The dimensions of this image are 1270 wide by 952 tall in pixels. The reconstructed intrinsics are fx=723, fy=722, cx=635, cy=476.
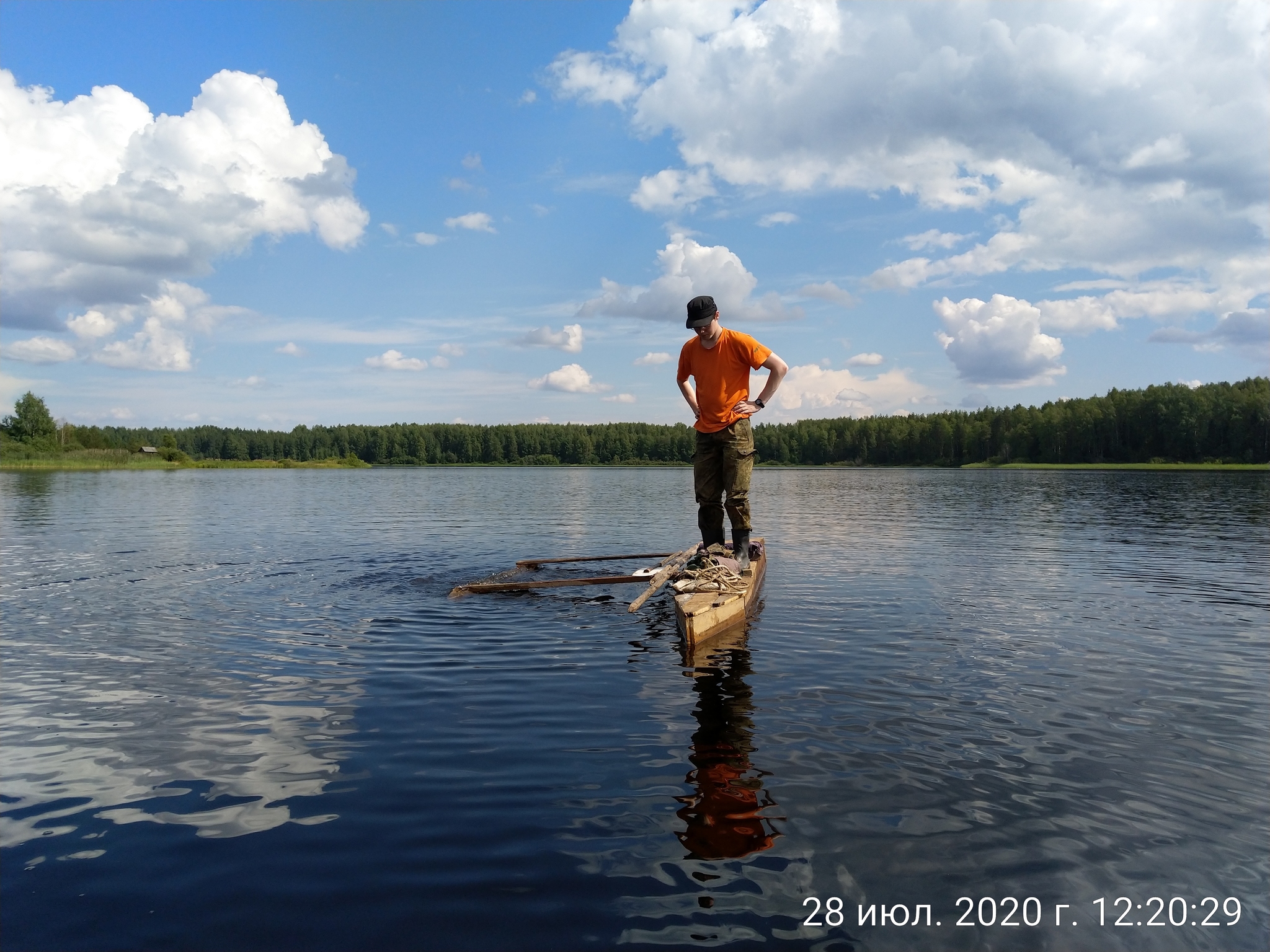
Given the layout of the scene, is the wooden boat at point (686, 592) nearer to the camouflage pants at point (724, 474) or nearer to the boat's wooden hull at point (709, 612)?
the boat's wooden hull at point (709, 612)

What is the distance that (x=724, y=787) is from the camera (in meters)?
5.79

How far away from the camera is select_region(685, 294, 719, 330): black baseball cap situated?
1148 cm

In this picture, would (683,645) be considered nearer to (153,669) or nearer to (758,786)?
(758,786)

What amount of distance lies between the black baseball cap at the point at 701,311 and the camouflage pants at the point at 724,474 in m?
1.86

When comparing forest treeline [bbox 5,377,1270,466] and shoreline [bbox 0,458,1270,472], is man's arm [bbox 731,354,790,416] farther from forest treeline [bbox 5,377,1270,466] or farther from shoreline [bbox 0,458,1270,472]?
forest treeline [bbox 5,377,1270,466]

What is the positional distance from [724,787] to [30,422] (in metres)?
142

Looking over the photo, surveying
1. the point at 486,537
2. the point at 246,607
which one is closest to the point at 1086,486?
the point at 486,537

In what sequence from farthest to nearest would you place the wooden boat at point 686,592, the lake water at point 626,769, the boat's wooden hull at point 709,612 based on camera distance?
the wooden boat at point 686,592, the boat's wooden hull at point 709,612, the lake water at point 626,769

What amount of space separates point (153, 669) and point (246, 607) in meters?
4.25

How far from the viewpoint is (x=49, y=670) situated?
30.5 feet

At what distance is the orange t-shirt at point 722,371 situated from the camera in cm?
1183
